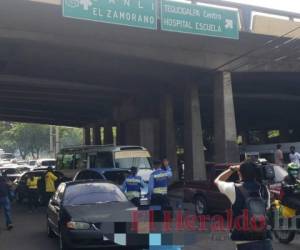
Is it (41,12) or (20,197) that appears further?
(20,197)

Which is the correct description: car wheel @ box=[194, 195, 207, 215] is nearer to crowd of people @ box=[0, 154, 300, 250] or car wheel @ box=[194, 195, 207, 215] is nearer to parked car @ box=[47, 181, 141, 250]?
crowd of people @ box=[0, 154, 300, 250]

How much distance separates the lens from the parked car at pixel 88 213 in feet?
31.1

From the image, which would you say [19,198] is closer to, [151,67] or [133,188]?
[151,67]

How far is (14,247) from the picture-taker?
1111 centimetres

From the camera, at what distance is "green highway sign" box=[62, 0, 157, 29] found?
1845cm

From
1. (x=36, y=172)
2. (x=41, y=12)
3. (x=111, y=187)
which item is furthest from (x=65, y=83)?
(x=111, y=187)

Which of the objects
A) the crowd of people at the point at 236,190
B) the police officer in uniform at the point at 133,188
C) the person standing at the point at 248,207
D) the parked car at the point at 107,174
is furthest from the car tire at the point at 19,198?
the person standing at the point at 248,207

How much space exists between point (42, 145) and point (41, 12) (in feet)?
A: 259

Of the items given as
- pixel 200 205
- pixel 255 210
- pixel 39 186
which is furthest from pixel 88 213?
pixel 39 186

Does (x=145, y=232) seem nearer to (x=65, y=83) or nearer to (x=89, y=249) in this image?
(x=89, y=249)

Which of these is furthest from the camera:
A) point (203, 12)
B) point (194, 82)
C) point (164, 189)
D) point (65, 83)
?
point (65, 83)

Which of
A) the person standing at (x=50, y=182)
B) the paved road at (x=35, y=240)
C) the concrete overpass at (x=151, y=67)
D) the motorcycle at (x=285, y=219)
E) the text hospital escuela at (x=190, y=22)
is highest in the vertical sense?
the text hospital escuela at (x=190, y=22)

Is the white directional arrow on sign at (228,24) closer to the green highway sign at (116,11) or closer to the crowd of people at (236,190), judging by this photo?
the green highway sign at (116,11)

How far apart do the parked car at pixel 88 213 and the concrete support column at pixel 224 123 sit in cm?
1391
